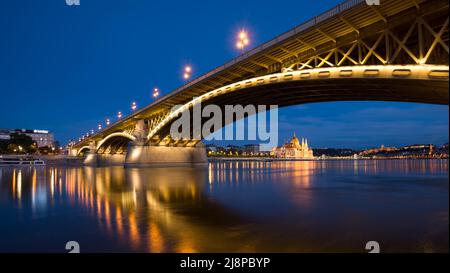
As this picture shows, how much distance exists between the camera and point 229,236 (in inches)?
306

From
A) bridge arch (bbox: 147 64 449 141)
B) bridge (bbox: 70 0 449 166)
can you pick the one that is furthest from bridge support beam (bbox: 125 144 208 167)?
bridge arch (bbox: 147 64 449 141)

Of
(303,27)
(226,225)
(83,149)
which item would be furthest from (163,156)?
(83,149)

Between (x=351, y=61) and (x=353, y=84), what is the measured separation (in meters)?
3.79

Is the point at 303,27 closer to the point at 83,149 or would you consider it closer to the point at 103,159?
the point at 103,159

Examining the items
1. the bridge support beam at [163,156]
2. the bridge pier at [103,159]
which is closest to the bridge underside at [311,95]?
the bridge support beam at [163,156]

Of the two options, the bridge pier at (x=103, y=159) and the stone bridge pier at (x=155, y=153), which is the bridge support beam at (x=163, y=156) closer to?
the stone bridge pier at (x=155, y=153)

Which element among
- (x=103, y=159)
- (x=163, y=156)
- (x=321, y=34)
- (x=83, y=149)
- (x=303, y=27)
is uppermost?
(x=303, y=27)

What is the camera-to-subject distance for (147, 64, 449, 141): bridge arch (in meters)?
16.0

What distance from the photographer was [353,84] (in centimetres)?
2386

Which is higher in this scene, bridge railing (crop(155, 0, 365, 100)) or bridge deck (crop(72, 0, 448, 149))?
bridge railing (crop(155, 0, 365, 100))

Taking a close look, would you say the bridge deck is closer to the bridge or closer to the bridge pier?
the bridge

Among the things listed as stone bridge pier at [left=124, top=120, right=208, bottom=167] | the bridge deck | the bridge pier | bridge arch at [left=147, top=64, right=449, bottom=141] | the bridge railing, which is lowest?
the bridge pier
